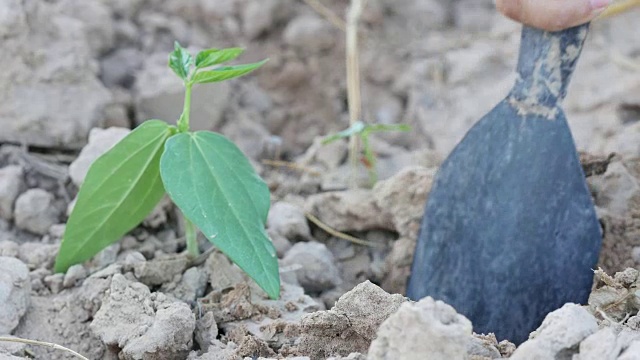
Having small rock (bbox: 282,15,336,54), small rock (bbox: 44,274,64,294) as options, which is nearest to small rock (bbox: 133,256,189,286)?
small rock (bbox: 44,274,64,294)

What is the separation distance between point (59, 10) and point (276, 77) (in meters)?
0.55

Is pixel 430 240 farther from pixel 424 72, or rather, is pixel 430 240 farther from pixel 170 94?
pixel 424 72

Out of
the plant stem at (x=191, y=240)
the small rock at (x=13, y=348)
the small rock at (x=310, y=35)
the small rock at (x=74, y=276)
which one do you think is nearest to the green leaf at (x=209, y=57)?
the plant stem at (x=191, y=240)

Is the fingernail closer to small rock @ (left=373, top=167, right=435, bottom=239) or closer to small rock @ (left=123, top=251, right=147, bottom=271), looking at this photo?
small rock @ (left=373, top=167, right=435, bottom=239)

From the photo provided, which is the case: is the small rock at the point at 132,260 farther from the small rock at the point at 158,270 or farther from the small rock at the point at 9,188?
the small rock at the point at 9,188

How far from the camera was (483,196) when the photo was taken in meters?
1.51

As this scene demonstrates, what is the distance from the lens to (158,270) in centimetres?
144

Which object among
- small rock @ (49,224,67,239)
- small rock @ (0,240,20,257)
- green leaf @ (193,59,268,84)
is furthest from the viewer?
small rock @ (49,224,67,239)

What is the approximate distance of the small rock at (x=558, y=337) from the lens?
3.37 ft

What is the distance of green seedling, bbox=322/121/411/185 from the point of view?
6.02 ft

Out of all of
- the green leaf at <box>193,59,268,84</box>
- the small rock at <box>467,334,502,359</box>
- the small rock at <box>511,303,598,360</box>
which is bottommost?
the small rock at <box>467,334,502,359</box>

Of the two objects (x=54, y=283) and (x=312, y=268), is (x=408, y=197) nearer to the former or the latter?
(x=312, y=268)

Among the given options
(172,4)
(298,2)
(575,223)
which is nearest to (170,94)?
(172,4)

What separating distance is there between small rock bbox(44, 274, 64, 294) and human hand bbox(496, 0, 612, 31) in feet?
2.56
